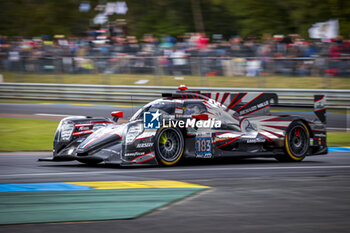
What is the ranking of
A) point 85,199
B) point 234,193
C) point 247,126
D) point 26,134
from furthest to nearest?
point 26,134
point 247,126
point 234,193
point 85,199

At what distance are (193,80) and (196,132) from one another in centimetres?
1054

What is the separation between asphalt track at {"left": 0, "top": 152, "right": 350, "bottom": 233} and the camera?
17.3 ft

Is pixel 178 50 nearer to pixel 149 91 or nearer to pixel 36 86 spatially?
pixel 149 91

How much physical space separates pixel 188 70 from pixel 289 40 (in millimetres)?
3999

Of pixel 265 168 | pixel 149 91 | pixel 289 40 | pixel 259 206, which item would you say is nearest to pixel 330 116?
pixel 289 40

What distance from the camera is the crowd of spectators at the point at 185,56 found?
19.3 m

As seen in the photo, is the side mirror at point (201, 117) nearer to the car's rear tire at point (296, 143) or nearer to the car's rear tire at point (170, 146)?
the car's rear tire at point (170, 146)

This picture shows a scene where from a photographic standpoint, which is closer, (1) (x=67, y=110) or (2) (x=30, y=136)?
(2) (x=30, y=136)

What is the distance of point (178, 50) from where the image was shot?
2272 cm

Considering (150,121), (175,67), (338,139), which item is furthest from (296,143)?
(175,67)

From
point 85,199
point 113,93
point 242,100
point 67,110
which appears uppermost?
point 113,93

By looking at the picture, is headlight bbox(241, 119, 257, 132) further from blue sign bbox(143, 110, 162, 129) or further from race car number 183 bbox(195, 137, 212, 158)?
blue sign bbox(143, 110, 162, 129)

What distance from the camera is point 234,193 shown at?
7.05 meters

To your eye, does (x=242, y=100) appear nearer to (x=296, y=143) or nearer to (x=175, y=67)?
(x=296, y=143)
